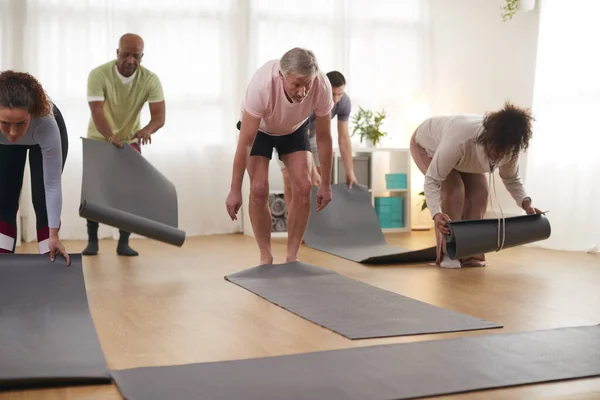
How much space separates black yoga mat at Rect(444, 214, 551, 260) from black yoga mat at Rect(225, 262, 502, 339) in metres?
0.44

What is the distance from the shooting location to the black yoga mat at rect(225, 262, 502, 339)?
2.53m

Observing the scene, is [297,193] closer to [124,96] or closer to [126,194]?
[126,194]

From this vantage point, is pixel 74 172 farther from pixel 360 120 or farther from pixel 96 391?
pixel 96 391

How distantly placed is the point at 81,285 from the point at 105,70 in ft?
6.36

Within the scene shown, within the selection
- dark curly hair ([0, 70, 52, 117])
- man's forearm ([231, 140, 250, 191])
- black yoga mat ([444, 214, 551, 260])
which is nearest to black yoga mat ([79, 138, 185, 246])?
man's forearm ([231, 140, 250, 191])

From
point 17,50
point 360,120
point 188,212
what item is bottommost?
point 188,212

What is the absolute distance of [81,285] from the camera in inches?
110

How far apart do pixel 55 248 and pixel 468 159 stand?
1.90 m

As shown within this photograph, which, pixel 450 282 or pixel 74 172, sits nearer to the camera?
pixel 450 282

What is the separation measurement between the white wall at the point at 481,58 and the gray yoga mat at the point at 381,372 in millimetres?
3563

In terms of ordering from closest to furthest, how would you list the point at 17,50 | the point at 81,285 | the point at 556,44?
1. the point at 81,285
2. the point at 556,44
3. the point at 17,50

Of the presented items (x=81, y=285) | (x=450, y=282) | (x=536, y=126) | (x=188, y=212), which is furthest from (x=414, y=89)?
(x=81, y=285)

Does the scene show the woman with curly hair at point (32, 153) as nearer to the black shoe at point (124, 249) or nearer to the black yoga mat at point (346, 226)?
the black shoe at point (124, 249)

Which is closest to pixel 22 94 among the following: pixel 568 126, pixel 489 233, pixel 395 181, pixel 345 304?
pixel 345 304
